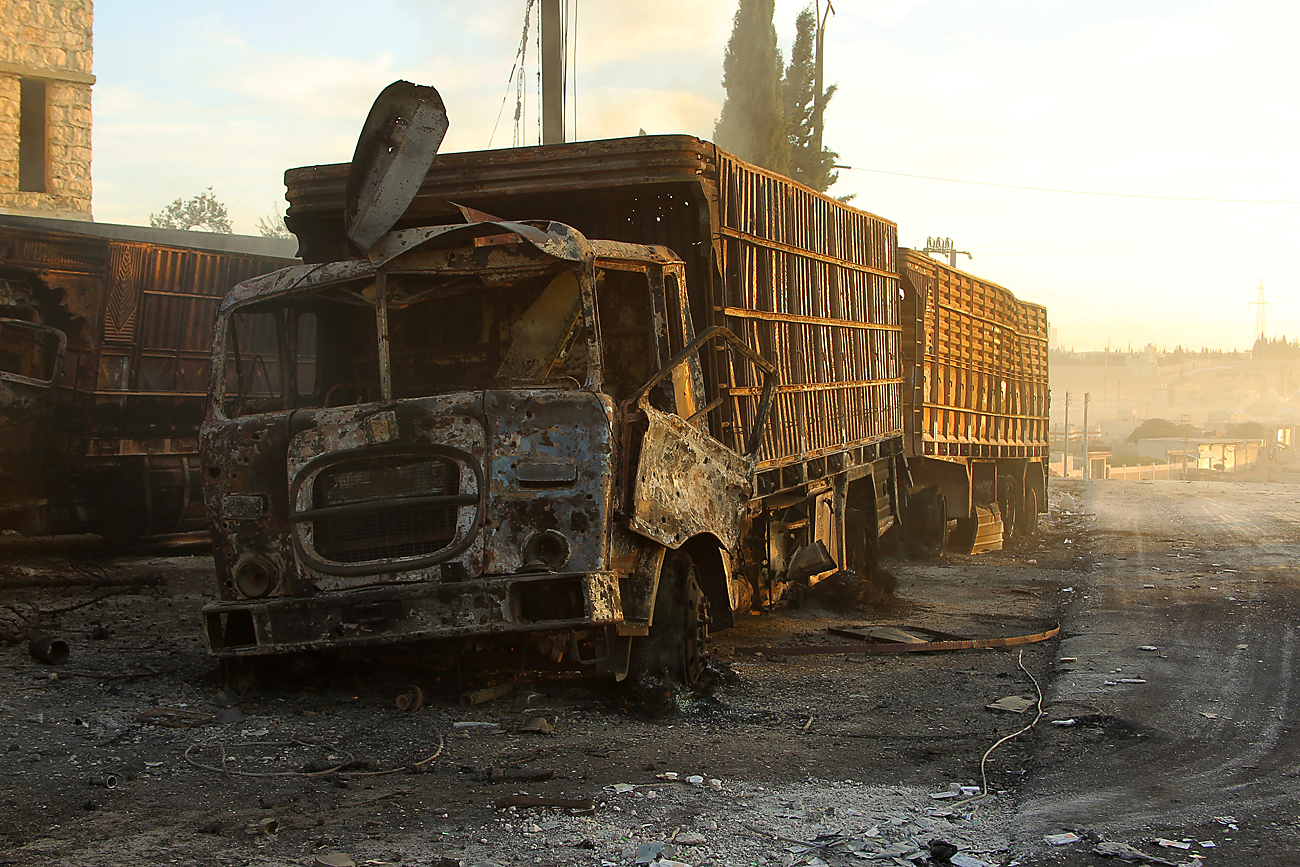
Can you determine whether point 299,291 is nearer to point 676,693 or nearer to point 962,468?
point 676,693

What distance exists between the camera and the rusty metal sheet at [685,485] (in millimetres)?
5238

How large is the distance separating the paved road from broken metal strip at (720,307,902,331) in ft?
9.99

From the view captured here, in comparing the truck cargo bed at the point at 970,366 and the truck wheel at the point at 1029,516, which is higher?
the truck cargo bed at the point at 970,366

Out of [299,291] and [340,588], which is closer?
[340,588]

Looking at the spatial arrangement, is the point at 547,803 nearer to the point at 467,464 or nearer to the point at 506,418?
the point at 467,464

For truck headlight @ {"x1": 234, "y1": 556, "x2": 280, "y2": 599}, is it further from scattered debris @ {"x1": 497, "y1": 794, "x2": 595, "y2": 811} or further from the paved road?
the paved road

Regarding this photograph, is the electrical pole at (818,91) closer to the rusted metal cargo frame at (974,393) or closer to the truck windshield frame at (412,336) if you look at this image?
the rusted metal cargo frame at (974,393)

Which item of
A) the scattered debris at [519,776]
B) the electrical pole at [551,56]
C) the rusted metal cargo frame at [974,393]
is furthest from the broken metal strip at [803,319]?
the electrical pole at [551,56]

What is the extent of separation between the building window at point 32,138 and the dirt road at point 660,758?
1286cm

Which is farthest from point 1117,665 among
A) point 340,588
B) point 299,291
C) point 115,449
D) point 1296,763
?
point 115,449

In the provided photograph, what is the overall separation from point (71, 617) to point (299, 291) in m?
3.56

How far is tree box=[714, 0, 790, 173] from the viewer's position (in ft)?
106

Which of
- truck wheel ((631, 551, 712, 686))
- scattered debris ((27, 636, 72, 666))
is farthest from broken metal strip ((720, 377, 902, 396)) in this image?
scattered debris ((27, 636, 72, 666))

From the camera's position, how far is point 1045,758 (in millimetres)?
4820
